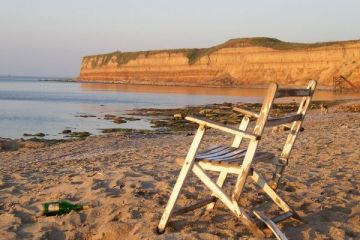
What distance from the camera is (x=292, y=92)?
378cm

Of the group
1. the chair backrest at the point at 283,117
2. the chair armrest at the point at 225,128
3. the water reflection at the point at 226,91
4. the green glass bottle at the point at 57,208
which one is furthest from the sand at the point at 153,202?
the water reflection at the point at 226,91

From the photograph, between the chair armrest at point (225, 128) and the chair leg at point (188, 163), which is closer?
the chair armrest at point (225, 128)

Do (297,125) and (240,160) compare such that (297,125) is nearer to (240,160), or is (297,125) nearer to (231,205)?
(240,160)

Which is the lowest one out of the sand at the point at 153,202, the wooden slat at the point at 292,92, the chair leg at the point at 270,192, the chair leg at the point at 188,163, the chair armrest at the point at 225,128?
the sand at the point at 153,202

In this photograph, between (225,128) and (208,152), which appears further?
(208,152)

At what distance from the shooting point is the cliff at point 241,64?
73000 mm

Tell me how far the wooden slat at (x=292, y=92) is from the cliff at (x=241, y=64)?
62706 mm

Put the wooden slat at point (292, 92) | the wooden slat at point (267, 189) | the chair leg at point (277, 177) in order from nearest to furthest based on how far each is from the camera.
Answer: the wooden slat at point (292, 92) → the wooden slat at point (267, 189) → the chair leg at point (277, 177)

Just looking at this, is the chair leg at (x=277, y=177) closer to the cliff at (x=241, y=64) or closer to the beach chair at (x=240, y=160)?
the beach chair at (x=240, y=160)

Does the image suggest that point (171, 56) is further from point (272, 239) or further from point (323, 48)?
point (272, 239)

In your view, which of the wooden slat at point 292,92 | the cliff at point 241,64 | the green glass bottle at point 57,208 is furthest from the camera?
the cliff at point 241,64

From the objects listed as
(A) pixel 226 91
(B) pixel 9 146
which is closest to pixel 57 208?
(B) pixel 9 146

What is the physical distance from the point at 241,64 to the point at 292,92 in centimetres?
8879

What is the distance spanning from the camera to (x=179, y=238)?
3734 millimetres
